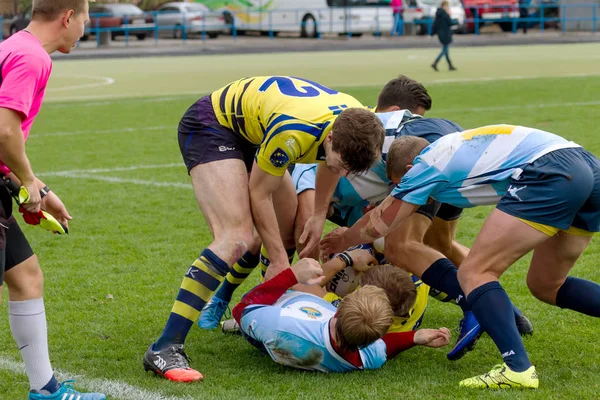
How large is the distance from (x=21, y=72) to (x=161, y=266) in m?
3.46

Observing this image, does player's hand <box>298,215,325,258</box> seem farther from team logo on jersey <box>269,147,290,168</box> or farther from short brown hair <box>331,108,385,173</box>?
short brown hair <box>331,108,385,173</box>

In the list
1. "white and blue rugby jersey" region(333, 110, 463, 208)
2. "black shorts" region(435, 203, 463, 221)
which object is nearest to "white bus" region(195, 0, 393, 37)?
"black shorts" region(435, 203, 463, 221)

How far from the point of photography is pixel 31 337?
421 centimetres

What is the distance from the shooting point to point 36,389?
4.22m

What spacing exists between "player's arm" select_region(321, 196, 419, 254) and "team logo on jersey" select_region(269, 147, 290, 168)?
506mm

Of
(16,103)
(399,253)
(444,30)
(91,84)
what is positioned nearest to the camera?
(16,103)

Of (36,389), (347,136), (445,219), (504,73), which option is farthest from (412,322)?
(504,73)

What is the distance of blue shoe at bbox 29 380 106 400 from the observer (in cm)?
421

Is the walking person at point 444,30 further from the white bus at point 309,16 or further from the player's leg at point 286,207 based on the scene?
the player's leg at point 286,207

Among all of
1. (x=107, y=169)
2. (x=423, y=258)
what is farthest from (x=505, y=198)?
(x=107, y=169)

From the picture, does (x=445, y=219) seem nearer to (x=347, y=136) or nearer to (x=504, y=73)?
(x=347, y=136)

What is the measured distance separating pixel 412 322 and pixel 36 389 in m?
2.07

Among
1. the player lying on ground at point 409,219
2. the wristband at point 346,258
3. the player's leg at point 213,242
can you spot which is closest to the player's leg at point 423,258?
the player lying on ground at point 409,219

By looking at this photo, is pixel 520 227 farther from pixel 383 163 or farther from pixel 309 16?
pixel 309 16
